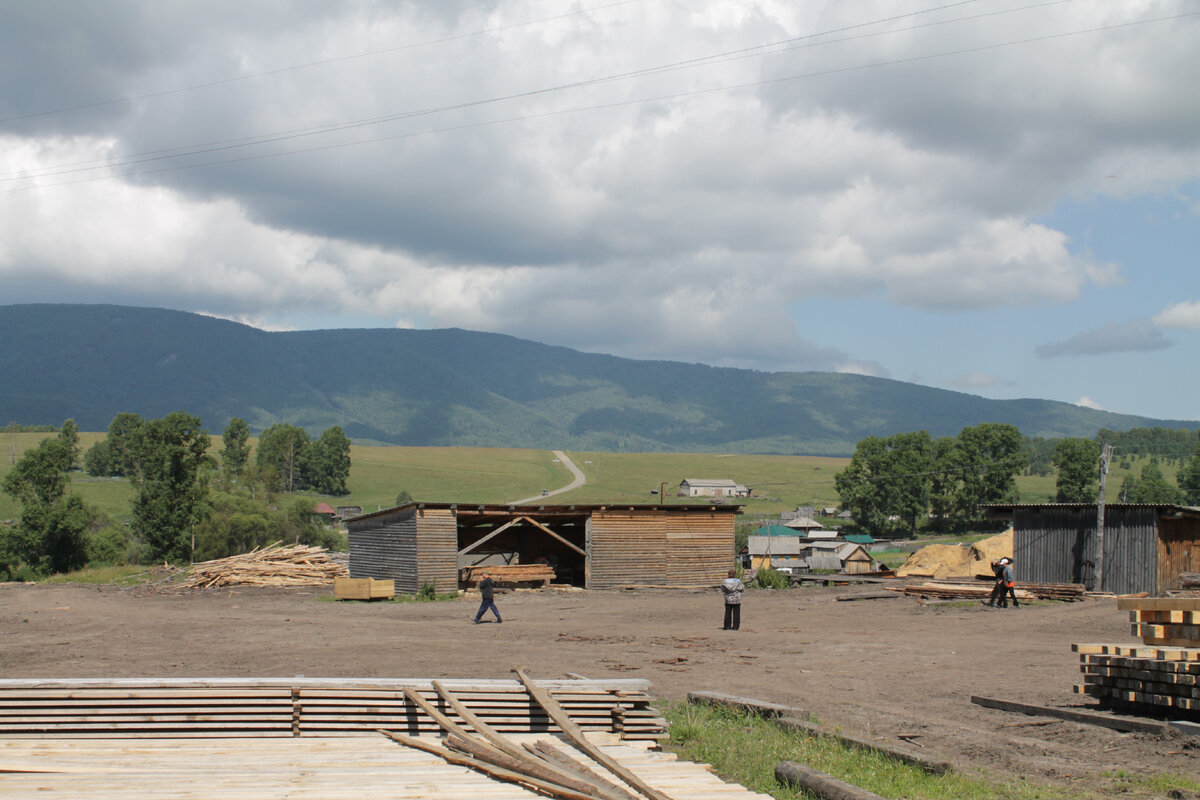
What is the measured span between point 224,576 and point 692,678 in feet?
105

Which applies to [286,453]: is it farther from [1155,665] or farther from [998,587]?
[1155,665]

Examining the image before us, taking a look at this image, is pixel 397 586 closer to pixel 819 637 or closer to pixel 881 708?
pixel 819 637

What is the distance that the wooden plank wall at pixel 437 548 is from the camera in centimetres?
3803

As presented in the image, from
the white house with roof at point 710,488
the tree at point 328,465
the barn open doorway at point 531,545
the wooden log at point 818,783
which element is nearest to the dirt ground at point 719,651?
the wooden log at point 818,783

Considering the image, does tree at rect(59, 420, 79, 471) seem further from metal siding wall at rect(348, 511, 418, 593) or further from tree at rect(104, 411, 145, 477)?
metal siding wall at rect(348, 511, 418, 593)

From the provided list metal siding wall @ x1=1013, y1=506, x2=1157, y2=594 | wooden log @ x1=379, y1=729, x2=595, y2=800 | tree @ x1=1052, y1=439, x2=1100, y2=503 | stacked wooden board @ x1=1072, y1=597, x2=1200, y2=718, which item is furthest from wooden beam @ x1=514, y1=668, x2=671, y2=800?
tree @ x1=1052, y1=439, x2=1100, y2=503

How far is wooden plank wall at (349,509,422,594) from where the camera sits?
3844 centimetres

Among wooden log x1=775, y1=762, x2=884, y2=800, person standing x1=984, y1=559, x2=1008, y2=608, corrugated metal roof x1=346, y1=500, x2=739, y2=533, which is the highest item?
corrugated metal roof x1=346, y1=500, x2=739, y2=533

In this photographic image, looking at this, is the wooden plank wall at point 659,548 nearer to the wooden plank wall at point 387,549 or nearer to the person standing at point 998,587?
the wooden plank wall at point 387,549

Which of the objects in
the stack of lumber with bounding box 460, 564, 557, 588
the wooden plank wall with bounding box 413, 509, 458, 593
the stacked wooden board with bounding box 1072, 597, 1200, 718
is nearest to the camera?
the stacked wooden board with bounding box 1072, 597, 1200, 718

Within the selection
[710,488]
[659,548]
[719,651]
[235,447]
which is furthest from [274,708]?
[710,488]

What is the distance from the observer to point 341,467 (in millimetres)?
147125

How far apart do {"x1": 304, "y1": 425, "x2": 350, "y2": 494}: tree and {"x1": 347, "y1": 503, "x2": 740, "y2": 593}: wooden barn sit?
104 meters

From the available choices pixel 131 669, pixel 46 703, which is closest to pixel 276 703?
pixel 46 703
